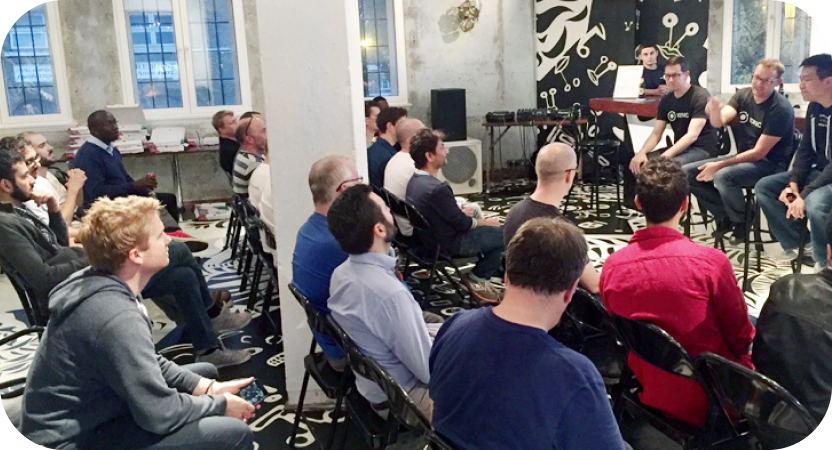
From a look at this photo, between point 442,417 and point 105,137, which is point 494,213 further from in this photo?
point 442,417

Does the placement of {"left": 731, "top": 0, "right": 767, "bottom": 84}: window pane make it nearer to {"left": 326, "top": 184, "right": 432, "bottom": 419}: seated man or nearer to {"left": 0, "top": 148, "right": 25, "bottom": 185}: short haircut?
{"left": 326, "top": 184, "right": 432, "bottom": 419}: seated man

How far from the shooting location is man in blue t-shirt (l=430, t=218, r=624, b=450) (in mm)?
1356

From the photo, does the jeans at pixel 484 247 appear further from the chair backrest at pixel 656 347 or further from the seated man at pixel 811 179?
the chair backrest at pixel 656 347

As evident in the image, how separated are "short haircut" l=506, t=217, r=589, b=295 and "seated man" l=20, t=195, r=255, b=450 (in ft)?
3.51

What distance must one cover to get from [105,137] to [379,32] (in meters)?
4.41

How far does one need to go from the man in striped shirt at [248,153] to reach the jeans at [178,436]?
3.15 meters

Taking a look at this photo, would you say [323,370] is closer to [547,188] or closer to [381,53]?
[547,188]

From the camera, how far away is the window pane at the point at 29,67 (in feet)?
24.7

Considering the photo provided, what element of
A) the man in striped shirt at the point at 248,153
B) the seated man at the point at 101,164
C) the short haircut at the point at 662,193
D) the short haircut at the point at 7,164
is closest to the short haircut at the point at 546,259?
the short haircut at the point at 662,193

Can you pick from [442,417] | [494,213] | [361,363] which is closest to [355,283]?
[361,363]

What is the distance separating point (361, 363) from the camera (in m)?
2.04

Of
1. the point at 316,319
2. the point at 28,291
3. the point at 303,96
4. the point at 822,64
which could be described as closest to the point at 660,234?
the point at 316,319

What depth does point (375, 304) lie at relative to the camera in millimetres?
2164

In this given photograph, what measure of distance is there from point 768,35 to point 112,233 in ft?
25.9
